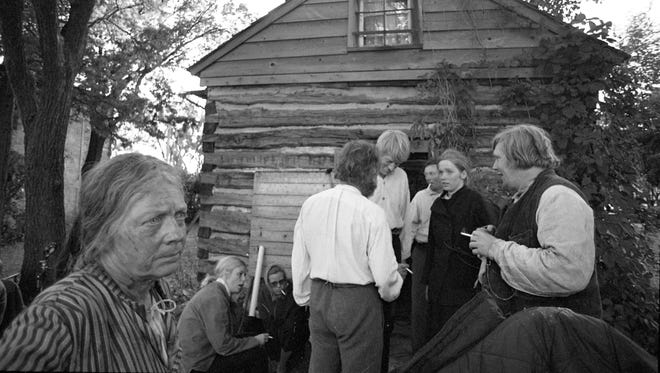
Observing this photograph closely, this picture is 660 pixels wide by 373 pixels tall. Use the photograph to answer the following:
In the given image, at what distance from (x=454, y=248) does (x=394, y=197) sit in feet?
3.87

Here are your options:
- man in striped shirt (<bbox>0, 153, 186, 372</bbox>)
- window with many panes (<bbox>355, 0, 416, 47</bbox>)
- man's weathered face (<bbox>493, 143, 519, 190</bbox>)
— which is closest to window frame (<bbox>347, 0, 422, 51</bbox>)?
window with many panes (<bbox>355, 0, 416, 47</bbox>)

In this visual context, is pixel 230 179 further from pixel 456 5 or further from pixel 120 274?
pixel 120 274

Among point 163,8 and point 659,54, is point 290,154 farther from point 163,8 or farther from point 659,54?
point 163,8

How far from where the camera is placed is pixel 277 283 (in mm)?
5453

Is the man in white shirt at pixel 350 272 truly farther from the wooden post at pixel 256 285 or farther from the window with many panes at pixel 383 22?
the window with many panes at pixel 383 22

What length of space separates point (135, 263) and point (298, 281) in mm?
1979

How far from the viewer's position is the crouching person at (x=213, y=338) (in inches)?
155

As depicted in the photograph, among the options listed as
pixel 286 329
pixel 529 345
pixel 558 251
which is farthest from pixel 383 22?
pixel 529 345

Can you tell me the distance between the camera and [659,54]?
1320cm

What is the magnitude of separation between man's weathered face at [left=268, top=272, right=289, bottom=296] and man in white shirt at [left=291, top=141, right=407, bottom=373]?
231cm

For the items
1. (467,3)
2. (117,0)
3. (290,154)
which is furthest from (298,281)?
(117,0)

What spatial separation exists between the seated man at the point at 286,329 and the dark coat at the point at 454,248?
155 centimetres

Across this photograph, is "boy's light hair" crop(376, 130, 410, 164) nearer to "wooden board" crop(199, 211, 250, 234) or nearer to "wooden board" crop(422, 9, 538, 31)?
"wooden board" crop(422, 9, 538, 31)

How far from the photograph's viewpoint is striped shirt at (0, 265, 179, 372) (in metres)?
1.08
